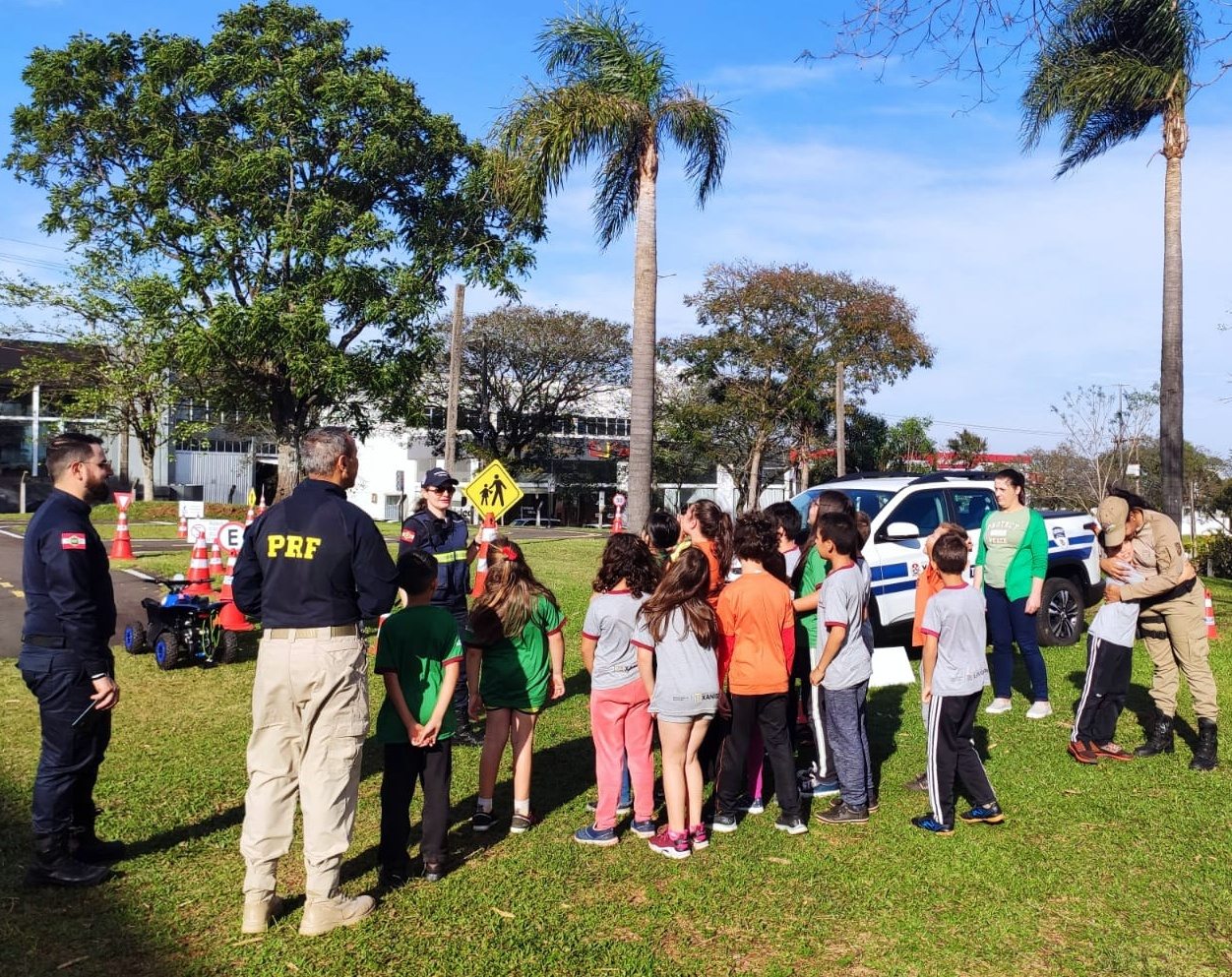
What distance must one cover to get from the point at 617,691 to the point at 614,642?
0.25m

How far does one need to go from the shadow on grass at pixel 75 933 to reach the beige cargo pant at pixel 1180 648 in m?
6.12

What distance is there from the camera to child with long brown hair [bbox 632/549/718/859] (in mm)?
4883

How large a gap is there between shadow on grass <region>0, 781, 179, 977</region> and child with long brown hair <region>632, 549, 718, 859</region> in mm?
2279

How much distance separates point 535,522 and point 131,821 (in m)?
56.8

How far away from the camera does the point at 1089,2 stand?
10.6m

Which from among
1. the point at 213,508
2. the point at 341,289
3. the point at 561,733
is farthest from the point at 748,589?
the point at 213,508

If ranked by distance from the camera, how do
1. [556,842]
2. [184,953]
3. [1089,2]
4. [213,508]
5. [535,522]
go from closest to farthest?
[184,953] < [556,842] < [1089,2] < [213,508] < [535,522]

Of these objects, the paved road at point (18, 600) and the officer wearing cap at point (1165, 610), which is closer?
the officer wearing cap at point (1165, 610)

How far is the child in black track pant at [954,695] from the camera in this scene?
5.25m

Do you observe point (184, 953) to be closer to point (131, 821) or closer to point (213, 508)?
point (131, 821)

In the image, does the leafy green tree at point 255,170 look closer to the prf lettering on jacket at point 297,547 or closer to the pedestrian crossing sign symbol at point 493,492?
the pedestrian crossing sign symbol at point 493,492

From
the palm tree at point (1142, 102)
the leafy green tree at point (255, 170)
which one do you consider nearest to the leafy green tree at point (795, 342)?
the leafy green tree at point (255, 170)

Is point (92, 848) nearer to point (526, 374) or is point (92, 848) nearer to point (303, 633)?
point (303, 633)

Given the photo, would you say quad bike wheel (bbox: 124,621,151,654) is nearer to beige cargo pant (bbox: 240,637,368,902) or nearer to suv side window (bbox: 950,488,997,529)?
beige cargo pant (bbox: 240,637,368,902)
